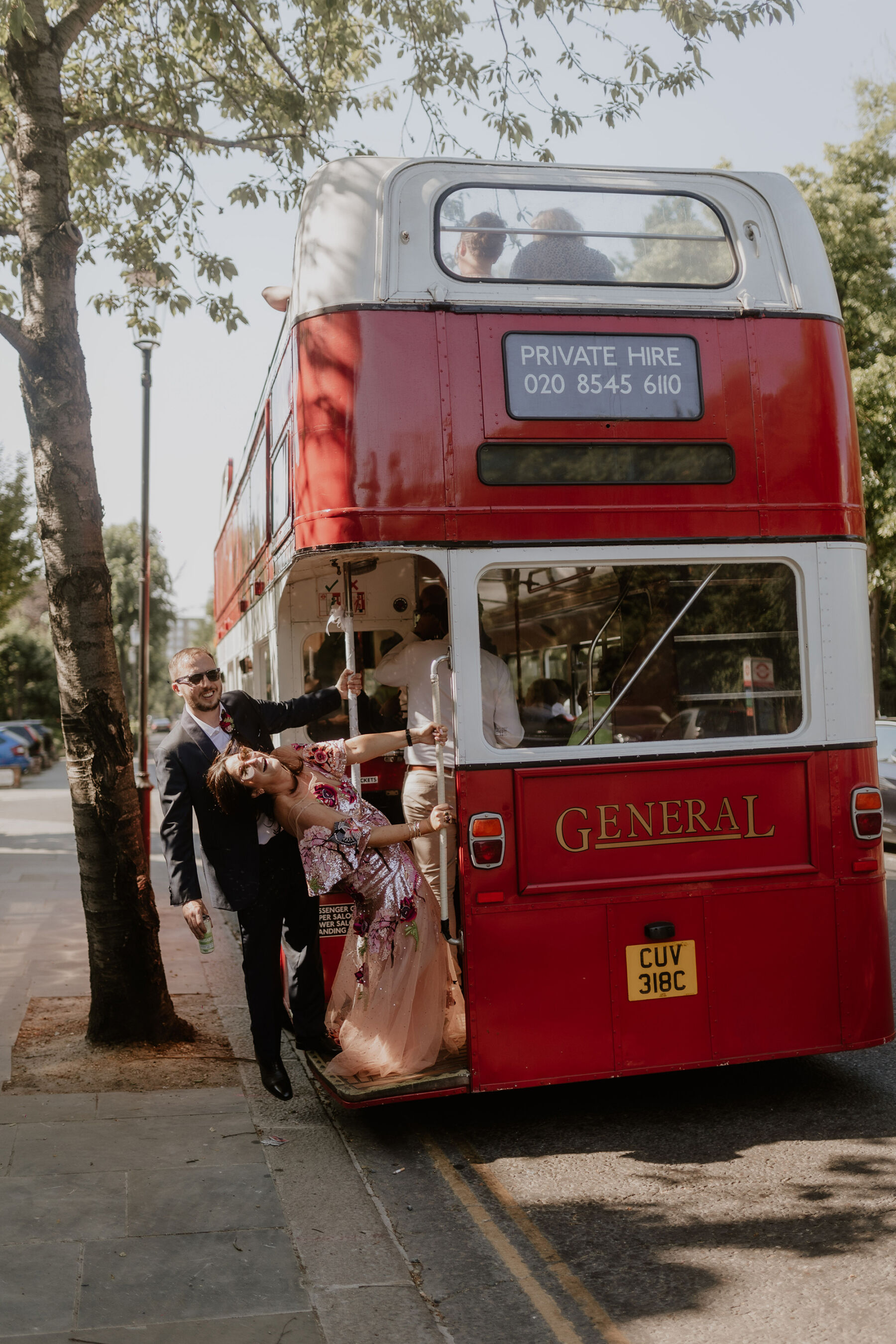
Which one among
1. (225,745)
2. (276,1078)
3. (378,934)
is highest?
(225,745)

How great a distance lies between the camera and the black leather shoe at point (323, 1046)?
5.65 m

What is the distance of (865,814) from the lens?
5348 mm

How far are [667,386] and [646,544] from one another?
0.68m

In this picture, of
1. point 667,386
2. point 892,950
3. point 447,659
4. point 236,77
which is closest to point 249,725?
point 447,659

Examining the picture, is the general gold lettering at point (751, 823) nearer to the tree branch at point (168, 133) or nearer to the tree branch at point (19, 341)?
the tree branch at point (19, 341)

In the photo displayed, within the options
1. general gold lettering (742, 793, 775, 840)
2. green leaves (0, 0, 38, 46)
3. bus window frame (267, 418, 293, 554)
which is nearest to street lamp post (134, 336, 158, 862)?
green leaves (0, 0, 38, 46)

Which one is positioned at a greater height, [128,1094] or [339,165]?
[339,165]

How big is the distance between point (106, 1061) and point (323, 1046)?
134 cm

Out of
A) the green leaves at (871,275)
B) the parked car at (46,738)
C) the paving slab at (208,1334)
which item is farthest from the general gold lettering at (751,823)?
the parked car at (46,738)

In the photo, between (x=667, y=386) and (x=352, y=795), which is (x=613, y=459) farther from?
(x=352, y=795)

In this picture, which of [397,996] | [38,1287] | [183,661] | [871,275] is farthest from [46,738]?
[38,1287]

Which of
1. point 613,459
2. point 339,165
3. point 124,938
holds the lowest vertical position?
point 124,938

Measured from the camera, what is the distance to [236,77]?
9781 millimetres

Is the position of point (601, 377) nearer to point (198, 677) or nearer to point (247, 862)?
point (198, 677)
